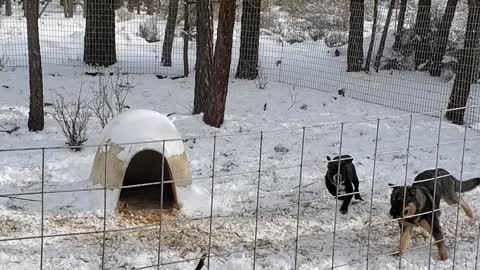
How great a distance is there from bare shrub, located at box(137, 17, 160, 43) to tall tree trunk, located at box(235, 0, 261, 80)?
203 inches

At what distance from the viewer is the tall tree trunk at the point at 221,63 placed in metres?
8.75

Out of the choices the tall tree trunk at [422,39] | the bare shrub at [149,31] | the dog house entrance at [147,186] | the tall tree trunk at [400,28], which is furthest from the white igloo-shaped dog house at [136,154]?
the bare shrub at [149,31]

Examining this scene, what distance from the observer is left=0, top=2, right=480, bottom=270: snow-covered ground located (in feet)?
16.8

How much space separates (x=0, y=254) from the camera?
4.87 m

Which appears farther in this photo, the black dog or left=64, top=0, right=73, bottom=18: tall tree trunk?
left=64, top=0, right=73, bottom=18: tall tree trunk

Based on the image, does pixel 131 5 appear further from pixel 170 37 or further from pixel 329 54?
pixel 329 54

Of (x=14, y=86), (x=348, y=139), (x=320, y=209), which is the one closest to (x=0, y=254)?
(x=320, y=209)

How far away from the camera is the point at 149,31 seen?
18.3 m

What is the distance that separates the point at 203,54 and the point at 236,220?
4187 mm

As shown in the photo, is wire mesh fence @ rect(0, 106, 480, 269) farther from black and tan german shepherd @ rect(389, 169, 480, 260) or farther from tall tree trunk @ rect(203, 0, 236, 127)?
tall tree trunk @ rect(203, 0, 236, 127)

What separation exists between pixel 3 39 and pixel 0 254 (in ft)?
36.7

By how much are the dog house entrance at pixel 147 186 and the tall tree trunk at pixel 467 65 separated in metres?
5.05

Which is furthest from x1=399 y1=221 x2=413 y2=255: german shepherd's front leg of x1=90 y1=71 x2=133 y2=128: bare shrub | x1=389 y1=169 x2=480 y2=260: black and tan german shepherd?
x1=90 y1=71 x2=133 y2=128: bare shrub

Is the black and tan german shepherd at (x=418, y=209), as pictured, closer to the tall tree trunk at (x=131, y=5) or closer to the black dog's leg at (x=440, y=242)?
the black dog's leg at (x=440, y=242)
